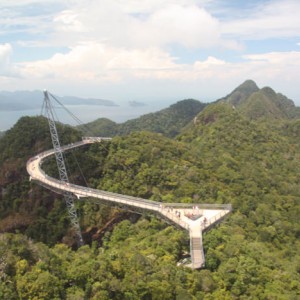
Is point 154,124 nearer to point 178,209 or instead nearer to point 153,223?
point 178,209

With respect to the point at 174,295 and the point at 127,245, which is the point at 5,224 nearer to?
the point at 127,245

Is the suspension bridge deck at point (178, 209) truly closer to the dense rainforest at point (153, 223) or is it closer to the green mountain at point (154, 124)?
the dense rainforest at point (153, 223)

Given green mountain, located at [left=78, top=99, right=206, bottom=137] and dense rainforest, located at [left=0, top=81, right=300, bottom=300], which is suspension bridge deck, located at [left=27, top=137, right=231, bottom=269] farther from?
green mountain, located at [left=78, top=99, right=206, bottom=137]

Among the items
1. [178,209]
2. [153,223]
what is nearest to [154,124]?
[178,209]

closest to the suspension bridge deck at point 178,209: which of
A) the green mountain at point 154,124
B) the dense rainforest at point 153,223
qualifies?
the dense rainforest at point 153,223

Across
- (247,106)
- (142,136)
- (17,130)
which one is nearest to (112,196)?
(142,136)

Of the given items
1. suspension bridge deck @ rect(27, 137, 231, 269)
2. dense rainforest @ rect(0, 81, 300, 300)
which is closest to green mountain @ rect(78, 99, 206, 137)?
dense rainforest @ rect(0, 81, 300, 300)
